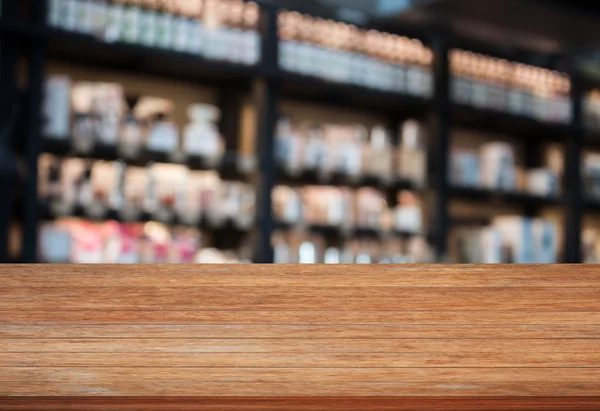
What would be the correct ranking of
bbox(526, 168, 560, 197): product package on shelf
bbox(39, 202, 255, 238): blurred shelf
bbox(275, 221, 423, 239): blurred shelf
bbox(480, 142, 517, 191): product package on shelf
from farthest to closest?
bbox(526, 168, 560, 197): product package on shelf < bbox(480, 142, 517, 191): product package on shelf < bbox(275, 221, 423, 239): blurred shelf < bbox(39, 202, 255, 238): blurred shelf

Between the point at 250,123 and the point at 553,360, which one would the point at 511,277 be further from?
the point at 250,123

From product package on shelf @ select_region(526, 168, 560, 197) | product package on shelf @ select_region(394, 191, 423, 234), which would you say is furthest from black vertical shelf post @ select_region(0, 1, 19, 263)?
product package on shelf @ select_region(526, 168, 560, 197)

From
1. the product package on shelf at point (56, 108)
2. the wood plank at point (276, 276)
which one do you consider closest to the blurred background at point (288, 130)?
the product package on shelf at point (56, 108)

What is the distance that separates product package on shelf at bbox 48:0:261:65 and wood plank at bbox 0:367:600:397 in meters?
3.36

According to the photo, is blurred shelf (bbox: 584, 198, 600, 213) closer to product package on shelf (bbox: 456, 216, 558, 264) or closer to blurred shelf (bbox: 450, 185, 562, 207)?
blurred shelf (bbox: 450, 185, 562, 207)

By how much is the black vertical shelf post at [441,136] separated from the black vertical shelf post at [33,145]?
223 centimetres

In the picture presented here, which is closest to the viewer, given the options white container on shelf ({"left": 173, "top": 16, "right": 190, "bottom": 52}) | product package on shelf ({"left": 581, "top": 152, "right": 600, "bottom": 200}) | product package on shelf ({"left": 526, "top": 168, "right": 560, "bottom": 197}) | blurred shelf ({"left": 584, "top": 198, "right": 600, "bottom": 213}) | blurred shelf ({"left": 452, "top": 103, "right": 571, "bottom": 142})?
white container on shelf ({"left": 173, "top": 16, "right": 190, "bottom": 52})

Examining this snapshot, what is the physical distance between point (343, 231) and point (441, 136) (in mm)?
898

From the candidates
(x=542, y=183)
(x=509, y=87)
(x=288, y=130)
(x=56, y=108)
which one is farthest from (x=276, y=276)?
(x=542, y=183)

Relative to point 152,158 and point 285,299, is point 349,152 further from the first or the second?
point 285,299

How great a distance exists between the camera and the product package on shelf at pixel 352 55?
414 cm

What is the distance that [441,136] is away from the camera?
4.67 meters

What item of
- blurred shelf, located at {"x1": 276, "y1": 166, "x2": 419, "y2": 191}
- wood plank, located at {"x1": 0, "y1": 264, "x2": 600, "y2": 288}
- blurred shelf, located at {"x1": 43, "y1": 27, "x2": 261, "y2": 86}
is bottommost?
wood plank, located at {"x1": 0, "y1": 264, "x2": 600, "y2": 288}

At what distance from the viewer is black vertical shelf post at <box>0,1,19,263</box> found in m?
3.17
